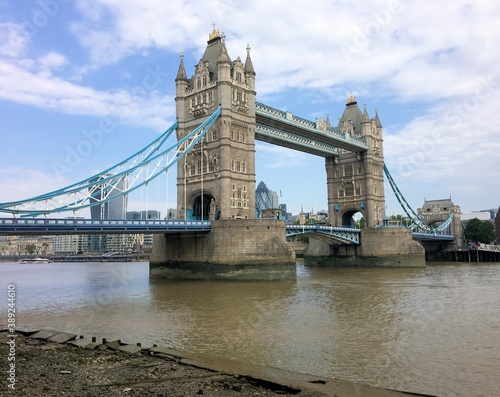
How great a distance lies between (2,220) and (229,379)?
72.5ft

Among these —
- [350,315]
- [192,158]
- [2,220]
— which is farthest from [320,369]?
[192,158]

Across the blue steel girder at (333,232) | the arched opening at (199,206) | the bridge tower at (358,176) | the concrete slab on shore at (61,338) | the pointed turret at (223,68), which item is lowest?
the concrete slab on shore at (61,338)

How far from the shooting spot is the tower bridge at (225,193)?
33938 mm

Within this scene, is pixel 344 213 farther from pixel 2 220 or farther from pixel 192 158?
pixel 2 220

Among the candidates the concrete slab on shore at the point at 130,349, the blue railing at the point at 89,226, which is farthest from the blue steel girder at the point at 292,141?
the concrete slab on shore at the point at 130,349

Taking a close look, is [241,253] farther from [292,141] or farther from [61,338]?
[61,338]

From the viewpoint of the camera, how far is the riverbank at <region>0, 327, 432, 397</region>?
797 cm

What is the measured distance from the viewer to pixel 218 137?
39031 millimetres

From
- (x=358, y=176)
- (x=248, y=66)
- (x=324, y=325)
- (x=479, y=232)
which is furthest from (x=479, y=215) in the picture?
(x=324, y=325)

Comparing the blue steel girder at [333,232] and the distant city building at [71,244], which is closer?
the blue steel girder at [333,232]

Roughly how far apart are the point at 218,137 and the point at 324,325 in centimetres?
2507

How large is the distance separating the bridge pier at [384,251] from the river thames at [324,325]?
21.3m

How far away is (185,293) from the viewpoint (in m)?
27.2

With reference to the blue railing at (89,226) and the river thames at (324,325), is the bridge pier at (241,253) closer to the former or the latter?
the blue railing at (89,226)
